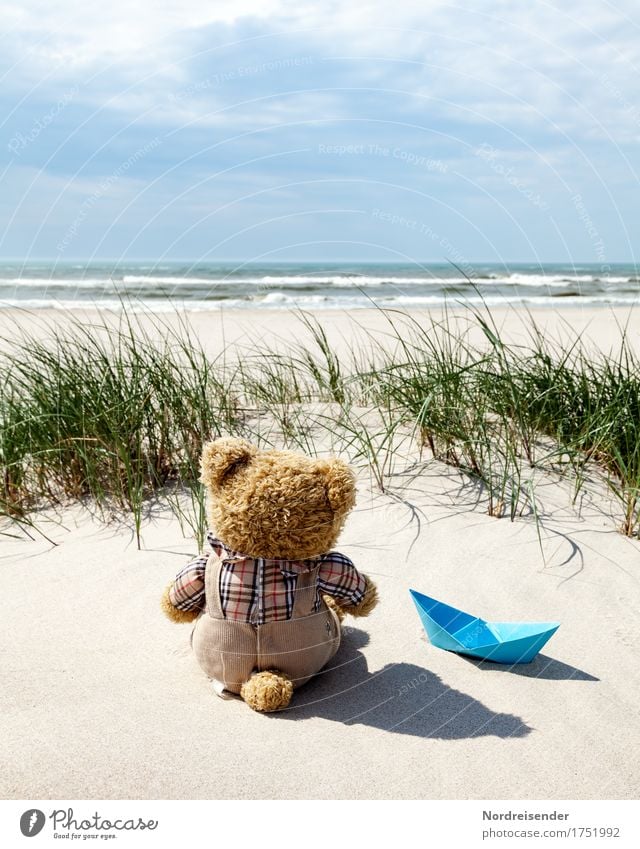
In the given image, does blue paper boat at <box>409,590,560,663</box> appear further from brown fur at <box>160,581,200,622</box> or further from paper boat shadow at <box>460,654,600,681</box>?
brown fur at <box>160,581,200,622</box>

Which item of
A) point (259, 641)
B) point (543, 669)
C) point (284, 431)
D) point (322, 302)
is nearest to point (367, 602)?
point (259, 641)

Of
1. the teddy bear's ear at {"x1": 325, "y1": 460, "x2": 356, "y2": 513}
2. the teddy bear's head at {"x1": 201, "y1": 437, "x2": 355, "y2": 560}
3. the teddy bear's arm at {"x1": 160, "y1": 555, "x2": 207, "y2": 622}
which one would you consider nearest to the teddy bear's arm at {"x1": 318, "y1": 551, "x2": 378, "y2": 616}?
the teddy bear's head at {"x1": 201, "y1": 437, "x2": 355, "y2": 560}

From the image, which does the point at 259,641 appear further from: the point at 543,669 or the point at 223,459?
the point at 543,669

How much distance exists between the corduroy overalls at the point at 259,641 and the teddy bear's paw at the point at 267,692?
49mm

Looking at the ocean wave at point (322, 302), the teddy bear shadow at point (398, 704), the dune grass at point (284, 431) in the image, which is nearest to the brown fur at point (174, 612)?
the teddy bear shadow at point (398, 704)

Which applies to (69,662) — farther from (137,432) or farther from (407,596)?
(137,432)

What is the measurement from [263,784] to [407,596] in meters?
1.05

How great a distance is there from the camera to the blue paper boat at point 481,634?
234cm

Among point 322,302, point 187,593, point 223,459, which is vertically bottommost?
point 187,593

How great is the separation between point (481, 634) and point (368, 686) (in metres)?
0.43

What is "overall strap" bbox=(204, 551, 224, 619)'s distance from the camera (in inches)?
85.4

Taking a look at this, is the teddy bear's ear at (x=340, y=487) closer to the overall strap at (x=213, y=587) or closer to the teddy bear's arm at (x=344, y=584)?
the teddy bear's arm at (x=344, y=584)

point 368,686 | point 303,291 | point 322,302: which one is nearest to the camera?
point 368,686

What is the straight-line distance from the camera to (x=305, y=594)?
2.18m
